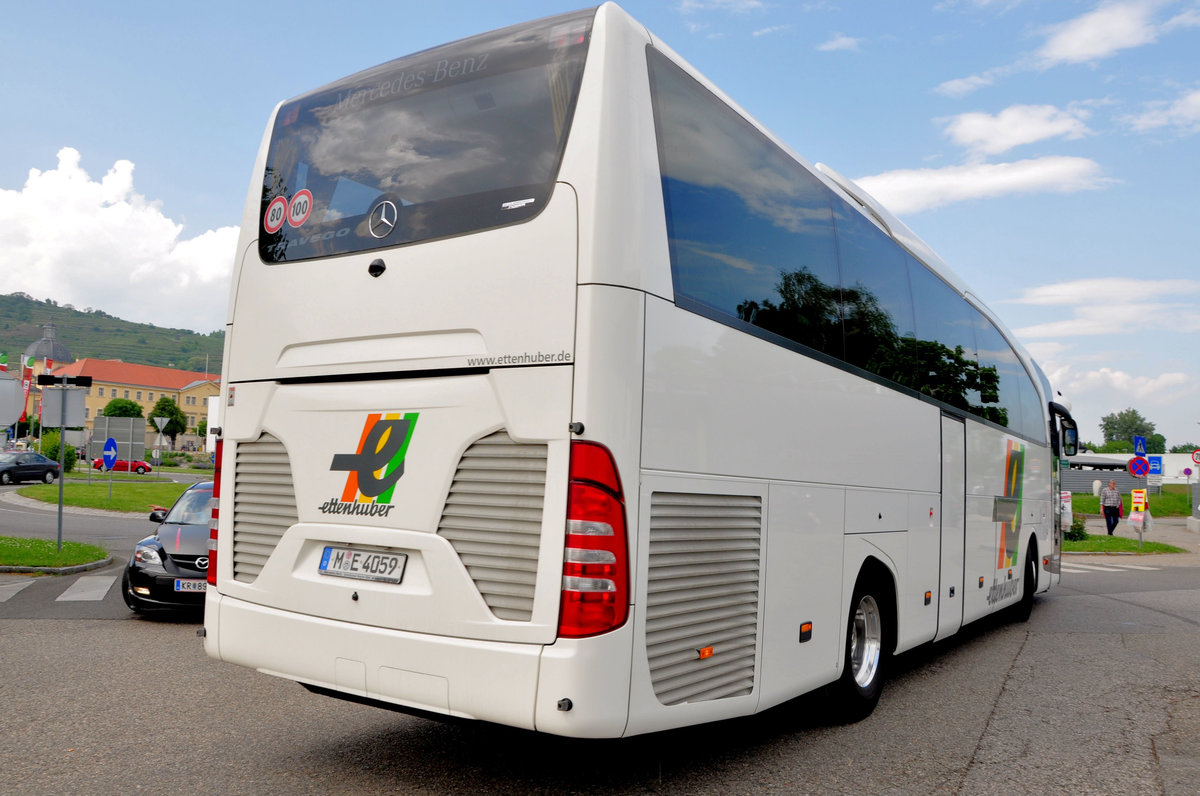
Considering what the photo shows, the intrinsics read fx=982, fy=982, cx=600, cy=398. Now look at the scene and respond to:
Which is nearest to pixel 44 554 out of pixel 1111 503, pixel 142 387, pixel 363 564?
pixel 363 564

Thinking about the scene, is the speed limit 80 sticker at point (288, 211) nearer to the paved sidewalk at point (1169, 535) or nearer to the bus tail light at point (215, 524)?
the bus tail light at point (215, 524)

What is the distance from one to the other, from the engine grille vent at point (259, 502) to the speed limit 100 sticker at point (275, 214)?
117 centimetres

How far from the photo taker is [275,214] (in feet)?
17.9

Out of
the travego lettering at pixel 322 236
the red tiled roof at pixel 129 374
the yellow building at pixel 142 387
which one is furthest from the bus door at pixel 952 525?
the red tiled roof at pixel 129 374

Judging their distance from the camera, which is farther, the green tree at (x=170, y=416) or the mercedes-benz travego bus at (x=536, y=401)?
the green tree at (x=170, y=416)

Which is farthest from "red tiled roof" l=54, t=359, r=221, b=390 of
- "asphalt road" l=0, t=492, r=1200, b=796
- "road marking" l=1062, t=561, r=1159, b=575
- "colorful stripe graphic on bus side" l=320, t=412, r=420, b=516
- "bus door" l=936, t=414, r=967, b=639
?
"colorful stripe graphic on bus side" l=320, t=412, r=420, b=516

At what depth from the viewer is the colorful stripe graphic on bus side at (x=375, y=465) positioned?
455 centimetres

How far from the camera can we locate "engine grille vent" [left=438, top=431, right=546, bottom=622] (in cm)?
410

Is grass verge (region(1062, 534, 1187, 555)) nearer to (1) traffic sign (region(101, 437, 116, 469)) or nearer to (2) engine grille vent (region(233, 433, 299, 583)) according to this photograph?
(2) engine grille vent (region(233, 433, 299, 583))

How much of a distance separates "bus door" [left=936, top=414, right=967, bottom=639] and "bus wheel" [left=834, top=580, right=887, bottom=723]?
1658mm

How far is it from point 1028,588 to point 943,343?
501 centimetres

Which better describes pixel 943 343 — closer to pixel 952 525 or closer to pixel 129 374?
pixel 952 525

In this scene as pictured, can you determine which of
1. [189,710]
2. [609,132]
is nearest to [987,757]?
[609,132]

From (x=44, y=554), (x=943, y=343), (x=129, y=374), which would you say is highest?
(x=129, y=374)
